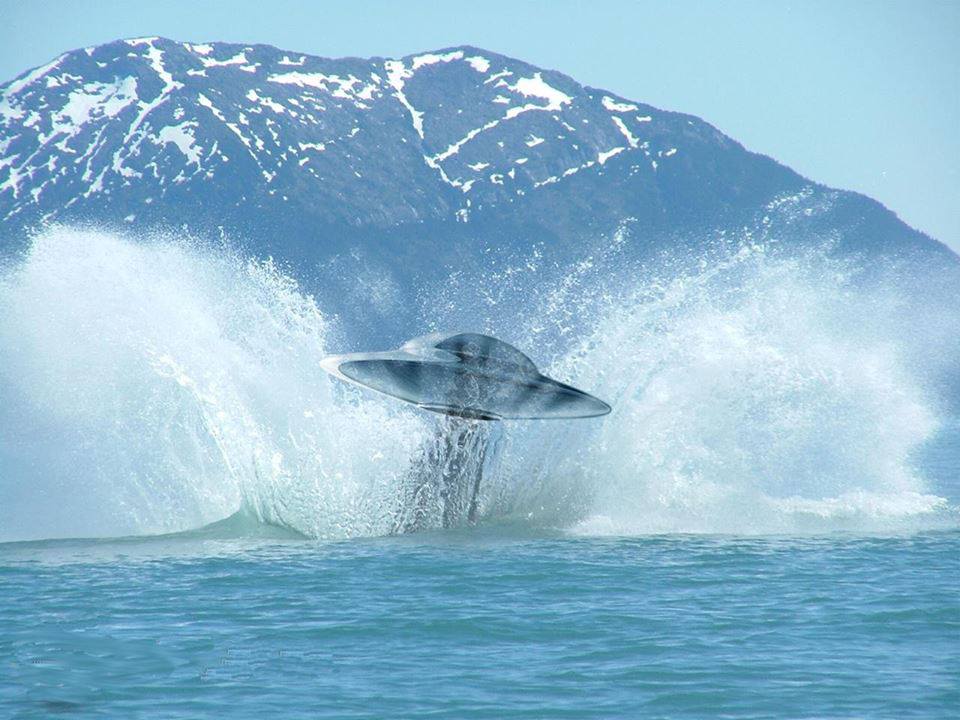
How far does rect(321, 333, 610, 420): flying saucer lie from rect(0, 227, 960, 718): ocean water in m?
2.16

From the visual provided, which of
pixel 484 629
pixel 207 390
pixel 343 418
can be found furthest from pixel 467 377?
pixel 484 629

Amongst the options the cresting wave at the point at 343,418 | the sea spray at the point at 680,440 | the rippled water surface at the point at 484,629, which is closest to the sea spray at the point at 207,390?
the cresting wave at the point at 343,418

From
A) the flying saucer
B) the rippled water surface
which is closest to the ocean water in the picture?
the rippled water surface

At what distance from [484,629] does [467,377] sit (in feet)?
26.2

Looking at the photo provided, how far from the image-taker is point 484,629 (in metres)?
15.4

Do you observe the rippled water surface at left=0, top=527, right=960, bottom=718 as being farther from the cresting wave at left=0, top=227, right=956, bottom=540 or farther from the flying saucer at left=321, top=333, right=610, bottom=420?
the cresting wave at left=0, top=227, right=956, bottom=540

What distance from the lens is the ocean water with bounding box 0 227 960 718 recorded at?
42.8 ft

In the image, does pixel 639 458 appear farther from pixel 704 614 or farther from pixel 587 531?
pixel 704 614

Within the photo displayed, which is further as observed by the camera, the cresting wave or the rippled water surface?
the cresting wave

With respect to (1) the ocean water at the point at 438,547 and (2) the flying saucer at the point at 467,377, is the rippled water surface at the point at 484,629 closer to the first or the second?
(1) the ocean water at the point at 438,547

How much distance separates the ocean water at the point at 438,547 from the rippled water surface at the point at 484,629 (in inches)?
2.1

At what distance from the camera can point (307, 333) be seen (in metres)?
30.3

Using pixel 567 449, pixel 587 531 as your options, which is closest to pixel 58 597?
pixel 587 531

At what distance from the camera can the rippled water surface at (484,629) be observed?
12.5 meters
